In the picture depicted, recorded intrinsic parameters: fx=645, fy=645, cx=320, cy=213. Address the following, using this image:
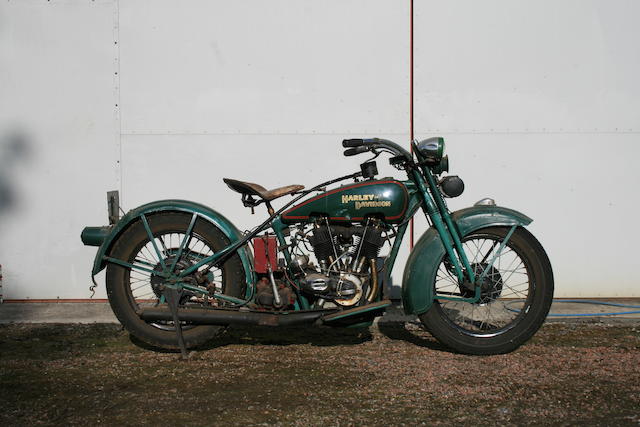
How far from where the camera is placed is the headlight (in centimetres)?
377

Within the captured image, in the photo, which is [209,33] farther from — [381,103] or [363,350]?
[363,350]

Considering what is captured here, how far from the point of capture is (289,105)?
17.0 ft

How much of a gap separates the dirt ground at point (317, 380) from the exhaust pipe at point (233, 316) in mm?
254

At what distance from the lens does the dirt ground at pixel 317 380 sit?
3.06 metres

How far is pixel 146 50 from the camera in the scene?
5152 mm

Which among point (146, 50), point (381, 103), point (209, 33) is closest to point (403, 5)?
point (381, 103)

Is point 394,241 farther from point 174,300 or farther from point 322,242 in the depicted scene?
point 174,300

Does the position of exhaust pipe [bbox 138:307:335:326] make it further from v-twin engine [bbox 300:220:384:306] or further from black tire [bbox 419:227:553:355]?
black tire [bbox 419:227:553:355]

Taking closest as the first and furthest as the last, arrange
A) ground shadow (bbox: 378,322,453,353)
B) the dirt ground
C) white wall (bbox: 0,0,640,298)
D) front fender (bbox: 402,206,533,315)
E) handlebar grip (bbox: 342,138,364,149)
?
the dirt ground → handlebar grip (bbox: 342,138,364,149) → front fender (bbox: 402,206,533,315) → ground shadow (bbox: 378,322,453,353) → white wall (bbox: 0,0,640,298)

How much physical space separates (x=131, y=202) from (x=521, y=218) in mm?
3056

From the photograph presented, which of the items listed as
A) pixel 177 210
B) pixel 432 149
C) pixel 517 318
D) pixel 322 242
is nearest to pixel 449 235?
pixel 432 149

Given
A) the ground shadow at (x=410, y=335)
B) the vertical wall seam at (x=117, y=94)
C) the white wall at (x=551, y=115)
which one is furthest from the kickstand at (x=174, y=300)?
the white wall at (x=551, y=115)

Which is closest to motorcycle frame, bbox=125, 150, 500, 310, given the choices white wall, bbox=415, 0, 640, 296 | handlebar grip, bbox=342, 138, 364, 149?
handlebar grip, bbox=342, 138, 364, 149

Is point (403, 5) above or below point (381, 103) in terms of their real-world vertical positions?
above
